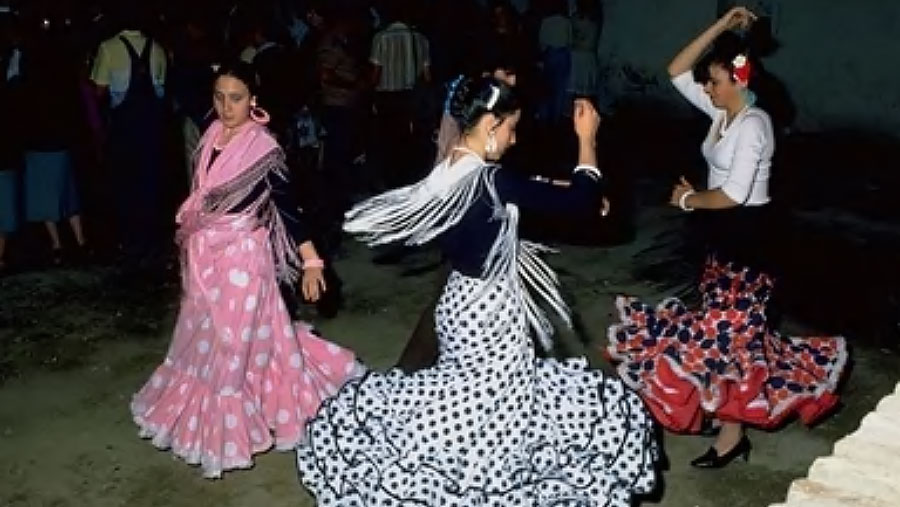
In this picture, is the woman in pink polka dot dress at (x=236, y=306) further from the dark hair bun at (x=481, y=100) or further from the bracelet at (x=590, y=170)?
the bracelet at (x=590, y=170)

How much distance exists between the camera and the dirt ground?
5.34m

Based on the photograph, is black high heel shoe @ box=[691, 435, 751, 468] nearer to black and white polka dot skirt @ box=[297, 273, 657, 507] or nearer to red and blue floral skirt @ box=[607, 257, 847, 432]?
red and blue floral skirt @ box=[607, 257, 847, 432]

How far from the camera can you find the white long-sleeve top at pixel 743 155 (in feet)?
16.7

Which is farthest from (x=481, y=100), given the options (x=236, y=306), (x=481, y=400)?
(x=236, y=306)

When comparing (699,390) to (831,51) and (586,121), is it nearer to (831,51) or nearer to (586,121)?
(586,121)

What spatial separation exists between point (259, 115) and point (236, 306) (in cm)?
94

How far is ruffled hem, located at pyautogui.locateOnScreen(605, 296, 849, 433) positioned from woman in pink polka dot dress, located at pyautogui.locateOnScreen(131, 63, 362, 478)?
164 centimetres

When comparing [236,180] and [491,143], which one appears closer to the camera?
[491,143]

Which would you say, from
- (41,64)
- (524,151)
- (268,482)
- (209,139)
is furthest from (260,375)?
(524,151)

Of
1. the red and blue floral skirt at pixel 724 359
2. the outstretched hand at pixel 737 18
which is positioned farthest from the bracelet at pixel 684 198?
the outstretched hand at pixel 737 18

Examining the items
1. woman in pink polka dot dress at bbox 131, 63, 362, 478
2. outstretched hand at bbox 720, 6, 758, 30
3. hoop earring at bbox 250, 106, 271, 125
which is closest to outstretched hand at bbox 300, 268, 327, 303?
woman in pink polka dot dress at bbox 131, 63, 362, 478

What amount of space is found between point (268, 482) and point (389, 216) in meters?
1.67

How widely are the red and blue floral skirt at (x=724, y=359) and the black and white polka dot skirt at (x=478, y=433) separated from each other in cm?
99

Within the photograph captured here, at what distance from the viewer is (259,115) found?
538 cm
